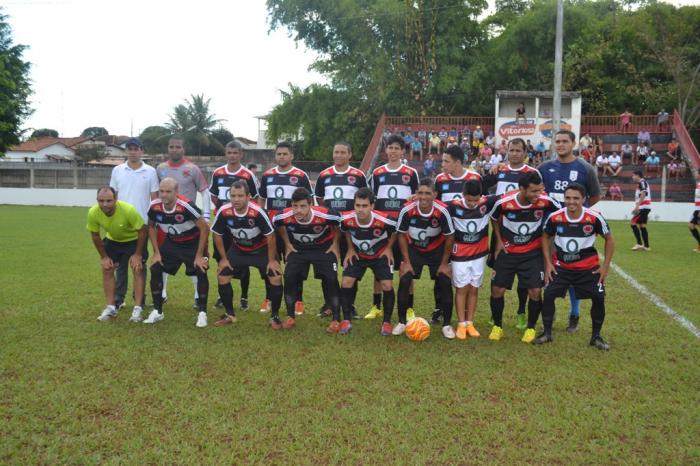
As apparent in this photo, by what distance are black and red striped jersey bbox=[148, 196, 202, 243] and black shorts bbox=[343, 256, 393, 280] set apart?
190 cm

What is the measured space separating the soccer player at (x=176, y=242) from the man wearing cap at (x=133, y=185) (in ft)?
2.36

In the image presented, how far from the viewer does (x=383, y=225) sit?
653 centimetres

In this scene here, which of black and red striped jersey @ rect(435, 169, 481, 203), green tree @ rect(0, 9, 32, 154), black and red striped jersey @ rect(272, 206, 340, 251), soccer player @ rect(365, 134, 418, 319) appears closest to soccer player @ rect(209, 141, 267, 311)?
black and red striped jersey @ rect(272, 206, 340, 251)

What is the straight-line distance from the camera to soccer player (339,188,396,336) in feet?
21.3

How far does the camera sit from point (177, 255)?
702 cm

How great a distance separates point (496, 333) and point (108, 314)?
4.41 meters

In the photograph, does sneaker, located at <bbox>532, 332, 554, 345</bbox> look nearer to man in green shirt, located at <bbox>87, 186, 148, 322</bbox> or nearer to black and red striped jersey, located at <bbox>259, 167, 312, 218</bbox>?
black and red striped jersey, located at <bbox>259, 167, 312, 218</bbox>

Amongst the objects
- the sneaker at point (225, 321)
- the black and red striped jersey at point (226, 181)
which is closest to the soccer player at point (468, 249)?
the sneaker at point (225, 321)

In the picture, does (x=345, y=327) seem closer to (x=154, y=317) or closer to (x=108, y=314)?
(x=154, y=317)

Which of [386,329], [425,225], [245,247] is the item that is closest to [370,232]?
→ [425,225]

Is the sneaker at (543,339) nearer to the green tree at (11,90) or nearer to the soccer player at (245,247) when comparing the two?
the soccer player at (245,247)

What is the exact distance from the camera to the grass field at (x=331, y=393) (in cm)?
373

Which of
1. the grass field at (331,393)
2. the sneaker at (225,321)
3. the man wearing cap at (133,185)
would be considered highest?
the man wearing cap at (133,185)

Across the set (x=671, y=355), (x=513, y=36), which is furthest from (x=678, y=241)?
(x=513, y=36)
